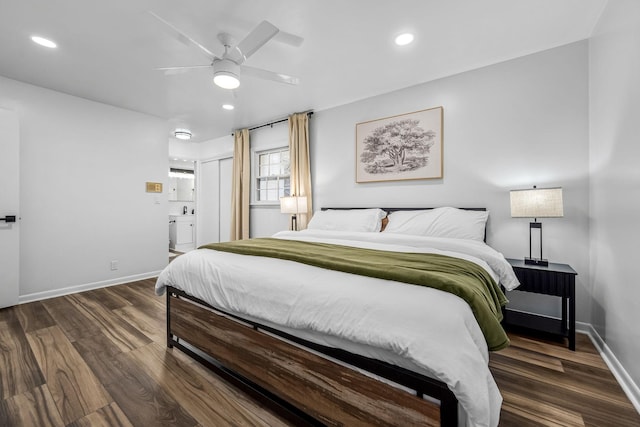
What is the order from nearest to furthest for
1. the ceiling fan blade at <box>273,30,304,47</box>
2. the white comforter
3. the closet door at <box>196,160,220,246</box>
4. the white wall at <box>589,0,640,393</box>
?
1. the white comforter
2. the white wall at <box>589,0,640,393</box>
3. the ceiling fan blade at <box>273,30,304,47</box>
4. the closet door at <box>196,160,220,246</box>

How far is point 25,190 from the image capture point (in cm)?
320

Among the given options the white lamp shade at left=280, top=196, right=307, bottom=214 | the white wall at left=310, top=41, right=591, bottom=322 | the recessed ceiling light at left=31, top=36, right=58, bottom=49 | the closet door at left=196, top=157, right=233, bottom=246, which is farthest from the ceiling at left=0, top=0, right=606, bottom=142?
the closet door at left=196, top=157, right=233, bottom=246

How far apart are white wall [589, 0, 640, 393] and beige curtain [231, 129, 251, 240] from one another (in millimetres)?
4319

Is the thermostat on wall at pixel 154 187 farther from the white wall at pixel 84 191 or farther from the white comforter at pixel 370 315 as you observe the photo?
the white comforter at pixel 370 315

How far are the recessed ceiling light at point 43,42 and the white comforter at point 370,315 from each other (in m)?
2.52

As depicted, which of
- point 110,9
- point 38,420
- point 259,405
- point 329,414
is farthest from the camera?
point 110,9

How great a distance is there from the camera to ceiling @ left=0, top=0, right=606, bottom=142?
2045 millimetres

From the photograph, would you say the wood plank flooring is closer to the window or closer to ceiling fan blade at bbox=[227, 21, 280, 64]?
ceiling fan blade at bbox=[227, 21, 280, 64]

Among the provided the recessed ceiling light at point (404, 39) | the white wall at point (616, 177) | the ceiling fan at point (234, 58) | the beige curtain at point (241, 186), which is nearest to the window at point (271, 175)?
the beige curtain at point (241, 186)

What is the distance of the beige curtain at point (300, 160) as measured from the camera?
409 centimetres

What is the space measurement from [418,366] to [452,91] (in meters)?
2.95

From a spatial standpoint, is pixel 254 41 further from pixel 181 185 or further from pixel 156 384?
pixel 181 185

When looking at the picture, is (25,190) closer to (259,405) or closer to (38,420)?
(38,420)

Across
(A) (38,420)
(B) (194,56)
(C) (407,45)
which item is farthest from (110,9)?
(A) (38,420)
